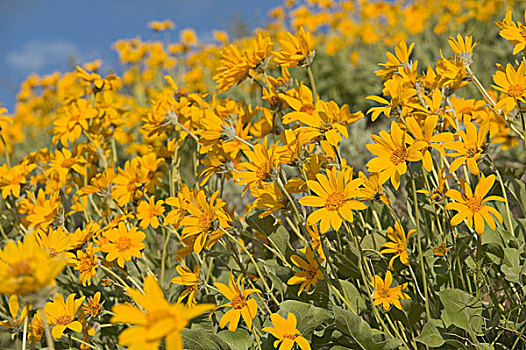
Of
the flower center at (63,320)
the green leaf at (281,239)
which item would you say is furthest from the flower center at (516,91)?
the flower center at (63,320)

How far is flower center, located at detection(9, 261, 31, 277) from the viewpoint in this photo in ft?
2.31

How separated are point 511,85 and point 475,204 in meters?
0.36

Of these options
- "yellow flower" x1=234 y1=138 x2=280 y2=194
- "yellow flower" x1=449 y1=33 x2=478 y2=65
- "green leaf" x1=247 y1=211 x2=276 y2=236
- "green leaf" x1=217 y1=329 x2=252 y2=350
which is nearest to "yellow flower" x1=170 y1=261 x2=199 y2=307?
"green leaf" x1=217 y1=329 x2=252 y2=350

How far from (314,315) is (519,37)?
894 mm

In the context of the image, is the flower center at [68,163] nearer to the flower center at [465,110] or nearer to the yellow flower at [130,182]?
the yellow flower at [130,182]

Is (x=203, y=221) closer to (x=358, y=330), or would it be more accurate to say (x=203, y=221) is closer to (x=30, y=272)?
(x=358, y=330)

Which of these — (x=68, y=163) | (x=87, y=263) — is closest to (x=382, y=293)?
(x=87, y=263)

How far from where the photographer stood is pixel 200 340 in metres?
1.33

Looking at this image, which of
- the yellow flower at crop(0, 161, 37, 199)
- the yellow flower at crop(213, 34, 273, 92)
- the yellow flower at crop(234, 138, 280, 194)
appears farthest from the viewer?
the yellow flower at crop(0, 161, 37, 199)

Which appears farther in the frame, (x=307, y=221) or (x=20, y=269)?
(x=307, y=221)

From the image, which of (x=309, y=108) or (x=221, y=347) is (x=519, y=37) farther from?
(x=221, y=347)

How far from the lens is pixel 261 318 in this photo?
1516 mm

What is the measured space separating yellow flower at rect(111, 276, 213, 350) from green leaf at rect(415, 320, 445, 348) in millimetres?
751

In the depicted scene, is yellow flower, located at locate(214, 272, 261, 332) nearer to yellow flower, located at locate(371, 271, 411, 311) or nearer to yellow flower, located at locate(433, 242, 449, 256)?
yellow flower, located at locate(371, 271, 411, 311)
